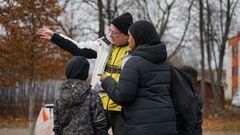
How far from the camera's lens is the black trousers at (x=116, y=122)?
437cm

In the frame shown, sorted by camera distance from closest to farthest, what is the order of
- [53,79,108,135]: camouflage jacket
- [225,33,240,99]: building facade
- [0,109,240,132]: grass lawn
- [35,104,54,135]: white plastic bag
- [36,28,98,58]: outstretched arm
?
[53,79,108,135]: camouflage jacket < [36,28,98,58]: outstretched arm < [35,104,54,135]: white plastic bag < [0,109,240,132]: grass lawn < [225,33,240,99]: building facade

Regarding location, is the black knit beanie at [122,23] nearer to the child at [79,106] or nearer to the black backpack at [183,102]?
the child at [79,106]

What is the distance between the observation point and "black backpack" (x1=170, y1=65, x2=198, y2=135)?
4.32 metres

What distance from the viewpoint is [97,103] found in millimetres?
4594

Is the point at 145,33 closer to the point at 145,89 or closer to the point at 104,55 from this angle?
the point at 145,89

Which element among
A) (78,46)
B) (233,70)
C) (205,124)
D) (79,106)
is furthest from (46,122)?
(233,70)

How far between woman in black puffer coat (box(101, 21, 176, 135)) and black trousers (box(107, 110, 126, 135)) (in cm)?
17

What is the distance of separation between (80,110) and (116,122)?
0.34 meters

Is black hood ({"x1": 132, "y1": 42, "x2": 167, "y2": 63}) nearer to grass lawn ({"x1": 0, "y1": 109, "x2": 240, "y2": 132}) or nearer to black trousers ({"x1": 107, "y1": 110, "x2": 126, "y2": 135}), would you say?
black trousers ({"x1": 107, "y1": 110, "x2": 126, "y2": 135})

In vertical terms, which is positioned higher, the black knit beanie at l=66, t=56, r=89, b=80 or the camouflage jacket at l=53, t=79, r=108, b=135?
the black knit beanie at l=66, t=56, r=89, b=80

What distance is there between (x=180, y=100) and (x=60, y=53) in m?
11.2

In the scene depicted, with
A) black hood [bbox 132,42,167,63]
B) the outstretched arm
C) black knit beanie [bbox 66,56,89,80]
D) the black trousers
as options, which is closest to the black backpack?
black hood [bbox 132,42,167,63]

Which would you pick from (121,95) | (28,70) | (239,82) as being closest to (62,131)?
(121,95)

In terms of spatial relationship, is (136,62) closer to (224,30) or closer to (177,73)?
(177,73)
